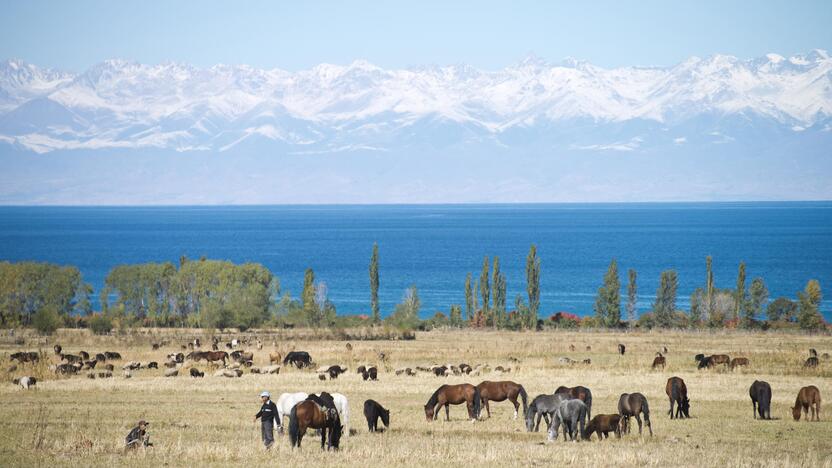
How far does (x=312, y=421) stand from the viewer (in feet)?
80.0

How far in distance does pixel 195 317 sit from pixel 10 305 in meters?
13.3

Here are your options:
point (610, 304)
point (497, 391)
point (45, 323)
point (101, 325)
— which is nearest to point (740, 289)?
point (610, 304)

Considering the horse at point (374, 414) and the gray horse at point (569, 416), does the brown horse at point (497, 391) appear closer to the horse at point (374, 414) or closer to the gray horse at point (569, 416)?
the horse at point (374, 414)

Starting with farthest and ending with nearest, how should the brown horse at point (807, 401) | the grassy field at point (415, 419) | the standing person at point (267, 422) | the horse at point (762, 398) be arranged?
the horse at point (762, 398) → the brown horse at point (807, 401) → the standing person at point (267, 422) → the grassy field at point (415, 419)

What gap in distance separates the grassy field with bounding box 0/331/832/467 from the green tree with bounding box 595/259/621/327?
27.6 m

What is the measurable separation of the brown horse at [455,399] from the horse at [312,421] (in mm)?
5980

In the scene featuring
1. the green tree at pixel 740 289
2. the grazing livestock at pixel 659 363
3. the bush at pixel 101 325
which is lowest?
the grazing livestock at pixel 659 363

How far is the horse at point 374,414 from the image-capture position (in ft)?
91.1

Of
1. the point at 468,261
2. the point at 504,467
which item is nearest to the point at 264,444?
the point at 504,467

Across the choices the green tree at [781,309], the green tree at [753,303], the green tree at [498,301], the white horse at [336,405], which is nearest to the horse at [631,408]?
the white horse at [336,405]

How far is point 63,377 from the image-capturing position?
42062 millimetres

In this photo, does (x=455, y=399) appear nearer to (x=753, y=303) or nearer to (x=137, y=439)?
(x=137, y=439)

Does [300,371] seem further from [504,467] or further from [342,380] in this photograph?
[504,467]

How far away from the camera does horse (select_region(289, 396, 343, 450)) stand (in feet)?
79.8
